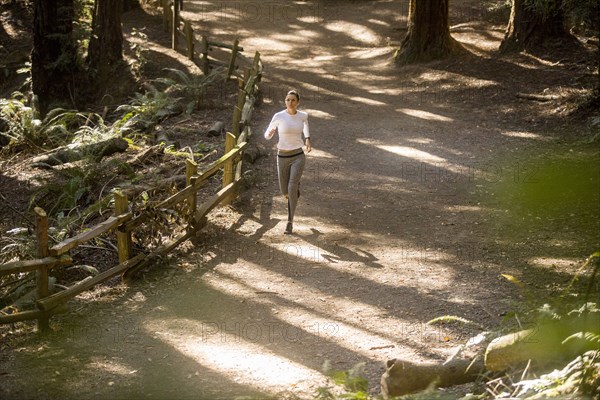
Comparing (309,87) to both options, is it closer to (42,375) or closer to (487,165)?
(487,165)

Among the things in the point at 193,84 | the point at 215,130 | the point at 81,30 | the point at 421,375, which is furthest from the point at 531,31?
the point at 421,375

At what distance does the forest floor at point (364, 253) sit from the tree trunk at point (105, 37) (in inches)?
191

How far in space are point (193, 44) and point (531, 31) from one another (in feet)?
32.8

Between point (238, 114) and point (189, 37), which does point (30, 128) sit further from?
point (189, 37)

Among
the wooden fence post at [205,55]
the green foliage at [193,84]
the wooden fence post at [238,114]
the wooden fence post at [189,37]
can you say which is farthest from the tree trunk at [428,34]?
the wooden fence post at [238,114]

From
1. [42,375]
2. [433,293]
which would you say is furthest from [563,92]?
[42,375]

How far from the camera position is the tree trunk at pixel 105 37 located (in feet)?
71.2

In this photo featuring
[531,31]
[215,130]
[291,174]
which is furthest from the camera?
[531,31]

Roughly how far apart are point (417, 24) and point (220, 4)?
13.1 m

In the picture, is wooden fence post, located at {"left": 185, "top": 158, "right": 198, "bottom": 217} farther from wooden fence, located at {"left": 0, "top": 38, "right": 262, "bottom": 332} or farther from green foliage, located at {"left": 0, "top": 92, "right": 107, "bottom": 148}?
green foliage, located at {"left": 0, "top": 92, "right": 107, "bottom": 148}

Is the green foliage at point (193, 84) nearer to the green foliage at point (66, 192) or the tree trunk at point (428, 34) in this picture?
the green foliage at point (66, 192)

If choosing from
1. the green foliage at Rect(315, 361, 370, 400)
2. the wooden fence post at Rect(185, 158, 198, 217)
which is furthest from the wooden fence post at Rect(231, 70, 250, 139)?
the green foliage at Rect(315, 361, 370, 400)

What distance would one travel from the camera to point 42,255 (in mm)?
8977

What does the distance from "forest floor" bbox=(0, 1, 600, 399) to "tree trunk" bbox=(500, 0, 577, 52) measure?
23.3 inches
